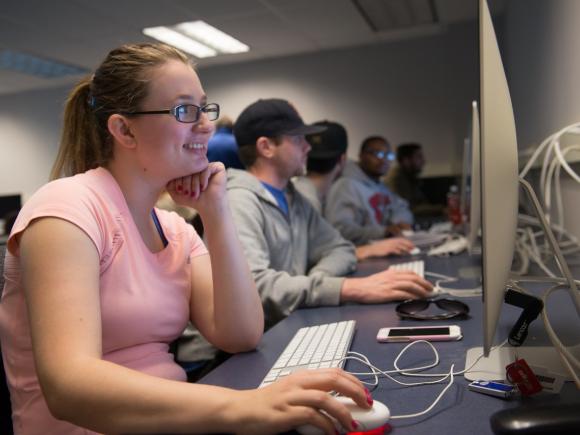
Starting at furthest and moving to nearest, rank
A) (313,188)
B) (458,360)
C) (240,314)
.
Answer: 1. (313,188)
2. (240,314)
3. (458,360)

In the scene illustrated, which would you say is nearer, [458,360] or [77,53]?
[458,360]

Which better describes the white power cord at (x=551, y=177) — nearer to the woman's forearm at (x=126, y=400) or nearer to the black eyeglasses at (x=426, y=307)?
the black eyeglasses at (x=426, y=307)

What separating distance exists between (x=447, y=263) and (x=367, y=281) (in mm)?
722

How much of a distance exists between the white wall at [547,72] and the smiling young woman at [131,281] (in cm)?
110

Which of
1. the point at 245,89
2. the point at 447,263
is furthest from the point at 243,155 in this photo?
the point at 245,89

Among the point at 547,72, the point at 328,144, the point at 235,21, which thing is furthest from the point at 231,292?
the point at 235,21

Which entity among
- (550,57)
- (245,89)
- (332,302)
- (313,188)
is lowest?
(332,302)

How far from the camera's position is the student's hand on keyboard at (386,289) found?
1.39 metres

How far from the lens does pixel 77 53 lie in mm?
4930

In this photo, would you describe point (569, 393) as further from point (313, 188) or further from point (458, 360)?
point (313, 188)

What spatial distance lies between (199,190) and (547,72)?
169 centimetres

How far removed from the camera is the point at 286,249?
1.78 metres

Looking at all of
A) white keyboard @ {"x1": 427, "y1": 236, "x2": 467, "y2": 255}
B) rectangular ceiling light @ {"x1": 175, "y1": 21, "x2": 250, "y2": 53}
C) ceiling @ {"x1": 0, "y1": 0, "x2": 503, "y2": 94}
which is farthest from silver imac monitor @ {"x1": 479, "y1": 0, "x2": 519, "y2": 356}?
rectangular ceiling light @ {"x1": 175, "y1": 21, "x2": 250, "y2": 53}

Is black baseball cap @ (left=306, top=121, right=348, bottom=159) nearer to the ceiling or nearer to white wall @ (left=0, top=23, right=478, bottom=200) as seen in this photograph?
the ceiling
